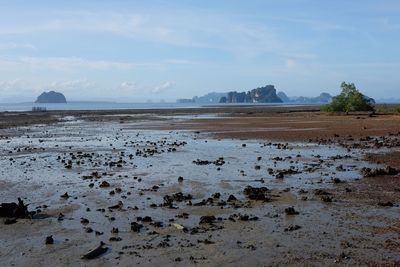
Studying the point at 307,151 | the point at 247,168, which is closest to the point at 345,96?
the point at 307,151

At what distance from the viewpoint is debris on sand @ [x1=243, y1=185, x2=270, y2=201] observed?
16.0m

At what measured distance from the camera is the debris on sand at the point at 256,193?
52.5 ft

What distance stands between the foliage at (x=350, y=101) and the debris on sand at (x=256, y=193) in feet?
206

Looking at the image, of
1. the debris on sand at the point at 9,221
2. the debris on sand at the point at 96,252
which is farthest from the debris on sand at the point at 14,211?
the debris on sand at the point at 96,252

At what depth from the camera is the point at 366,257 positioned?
1020cm

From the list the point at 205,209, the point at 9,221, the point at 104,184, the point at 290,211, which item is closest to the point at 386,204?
the point at 290,211

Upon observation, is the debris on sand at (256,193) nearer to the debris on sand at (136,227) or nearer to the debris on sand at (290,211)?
the debris on sand at (290,211)

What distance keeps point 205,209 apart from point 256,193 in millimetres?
2438

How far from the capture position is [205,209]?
14.9 m

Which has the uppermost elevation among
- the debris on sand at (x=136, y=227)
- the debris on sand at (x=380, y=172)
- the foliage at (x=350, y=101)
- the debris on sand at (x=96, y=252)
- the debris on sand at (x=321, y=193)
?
the foliage at (x=350, y=101)

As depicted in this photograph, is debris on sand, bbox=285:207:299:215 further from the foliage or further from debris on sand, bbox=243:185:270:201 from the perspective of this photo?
the foliage

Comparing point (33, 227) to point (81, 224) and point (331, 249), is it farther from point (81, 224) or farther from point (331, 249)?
point (331, 249)

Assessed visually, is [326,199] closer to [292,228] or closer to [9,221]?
[292,228]

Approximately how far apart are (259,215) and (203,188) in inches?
180
